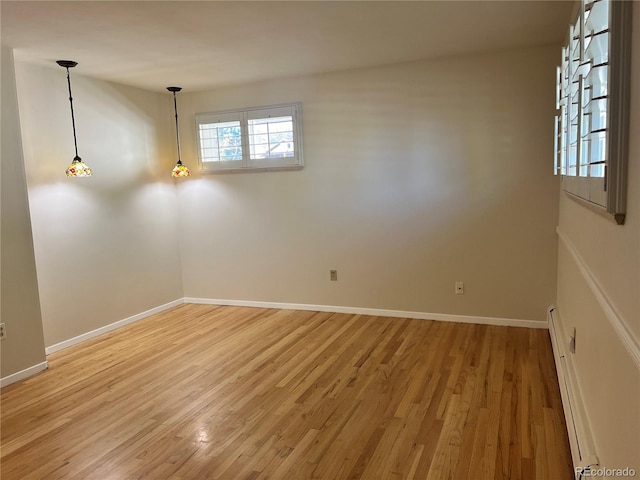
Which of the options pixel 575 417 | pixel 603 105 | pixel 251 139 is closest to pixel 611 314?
pixel 603 105

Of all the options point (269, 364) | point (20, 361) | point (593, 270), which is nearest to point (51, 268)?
point (20, 361)

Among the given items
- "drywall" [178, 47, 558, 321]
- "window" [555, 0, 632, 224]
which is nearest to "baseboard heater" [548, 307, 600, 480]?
"window" [555, 0, 632, 224]

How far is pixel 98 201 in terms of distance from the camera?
4324 millimetres

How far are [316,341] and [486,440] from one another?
181 cm

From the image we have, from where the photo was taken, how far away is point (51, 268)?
12.8 ft

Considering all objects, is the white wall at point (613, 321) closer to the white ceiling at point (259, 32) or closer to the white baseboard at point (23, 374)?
the white ceiling at point (259, 32)

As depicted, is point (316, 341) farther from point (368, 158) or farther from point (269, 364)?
point (368, 158)

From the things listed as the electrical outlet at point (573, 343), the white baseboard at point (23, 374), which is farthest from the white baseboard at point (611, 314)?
the white baseboard at point (23, 374)

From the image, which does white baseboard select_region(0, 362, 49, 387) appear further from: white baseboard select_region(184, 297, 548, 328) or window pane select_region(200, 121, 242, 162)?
window pane select_region(200, 121, 242, 162)

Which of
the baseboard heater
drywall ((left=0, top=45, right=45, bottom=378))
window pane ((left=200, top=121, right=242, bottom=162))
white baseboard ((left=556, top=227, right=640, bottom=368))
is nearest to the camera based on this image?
white baseboard ((left=556, top=227, right=640, bottom=368))

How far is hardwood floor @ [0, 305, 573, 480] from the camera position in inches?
86.4

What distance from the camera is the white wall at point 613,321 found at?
1.19 m

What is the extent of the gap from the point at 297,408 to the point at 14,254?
2364mm

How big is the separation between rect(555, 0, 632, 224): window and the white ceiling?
3.86 ft
